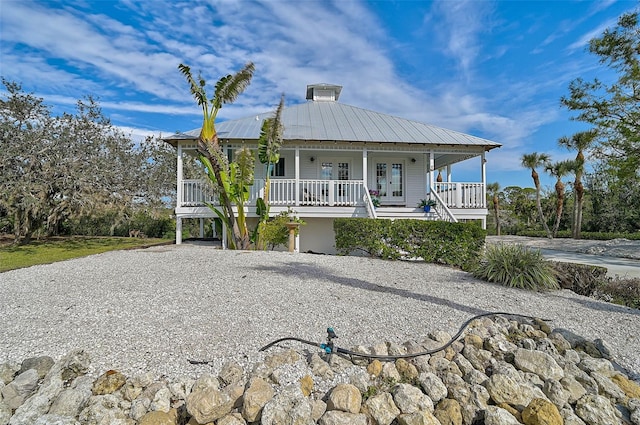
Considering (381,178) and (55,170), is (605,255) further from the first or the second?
(55,170)

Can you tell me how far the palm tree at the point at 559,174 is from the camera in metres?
22.8

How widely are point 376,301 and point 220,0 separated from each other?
8.61 metres

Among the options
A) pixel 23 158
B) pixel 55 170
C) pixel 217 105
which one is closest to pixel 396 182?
pixel 217 105

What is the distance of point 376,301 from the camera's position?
195 inches

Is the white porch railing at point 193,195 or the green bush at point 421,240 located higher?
the white porch railing at point 193,195

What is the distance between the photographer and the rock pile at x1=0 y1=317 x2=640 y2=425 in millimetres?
2539

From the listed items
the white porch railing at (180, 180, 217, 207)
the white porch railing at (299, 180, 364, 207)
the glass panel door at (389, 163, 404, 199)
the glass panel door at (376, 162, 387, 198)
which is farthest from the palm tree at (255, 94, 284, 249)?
the glass panel door at (389, 163, 404, 199)

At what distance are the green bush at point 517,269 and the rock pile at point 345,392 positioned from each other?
3.15 metres

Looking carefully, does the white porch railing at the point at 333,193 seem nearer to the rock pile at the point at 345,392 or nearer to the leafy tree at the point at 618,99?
the rock pile at the point at 345,392

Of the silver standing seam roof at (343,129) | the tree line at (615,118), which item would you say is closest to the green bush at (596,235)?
the tree line at (615,118)

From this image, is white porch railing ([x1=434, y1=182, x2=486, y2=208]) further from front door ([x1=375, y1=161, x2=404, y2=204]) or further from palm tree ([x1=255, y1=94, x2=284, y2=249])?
palm tree ([x1=255, y1=94, x2=284, y2=249])

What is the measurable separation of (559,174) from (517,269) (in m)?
21.6

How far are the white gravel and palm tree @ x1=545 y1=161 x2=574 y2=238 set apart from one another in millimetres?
20369

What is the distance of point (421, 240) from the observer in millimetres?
9125
